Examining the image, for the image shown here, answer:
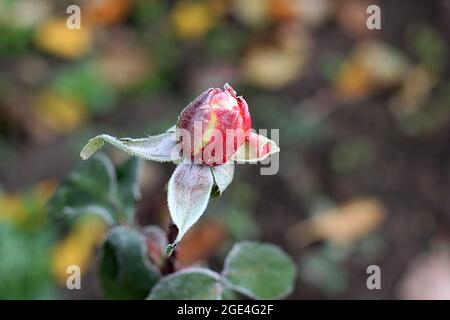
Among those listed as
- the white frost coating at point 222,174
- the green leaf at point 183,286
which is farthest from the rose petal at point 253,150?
the green leaf at point 183,286

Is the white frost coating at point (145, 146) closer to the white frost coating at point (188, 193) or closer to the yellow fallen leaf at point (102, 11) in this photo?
the white frost coating at point (188, 193)

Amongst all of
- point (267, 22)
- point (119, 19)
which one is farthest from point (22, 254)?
point (267, 22)

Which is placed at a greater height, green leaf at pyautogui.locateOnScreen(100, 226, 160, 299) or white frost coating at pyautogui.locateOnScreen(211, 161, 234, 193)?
white frost coating at pyautogui.locateOnScreen(211, 161, 234, 193)

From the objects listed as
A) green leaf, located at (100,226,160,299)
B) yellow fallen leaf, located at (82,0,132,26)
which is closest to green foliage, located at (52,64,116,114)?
yellow fallen leaf, located at (82,0,132,26)

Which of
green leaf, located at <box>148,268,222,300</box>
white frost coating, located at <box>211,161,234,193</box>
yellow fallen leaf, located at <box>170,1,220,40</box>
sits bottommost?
green leaf, located at <box>148,268,222,300</box>

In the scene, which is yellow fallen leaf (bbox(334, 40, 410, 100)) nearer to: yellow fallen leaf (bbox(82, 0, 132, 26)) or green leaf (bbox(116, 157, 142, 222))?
yellow fallen leaf (bbox(82, 0, 132, 26))
